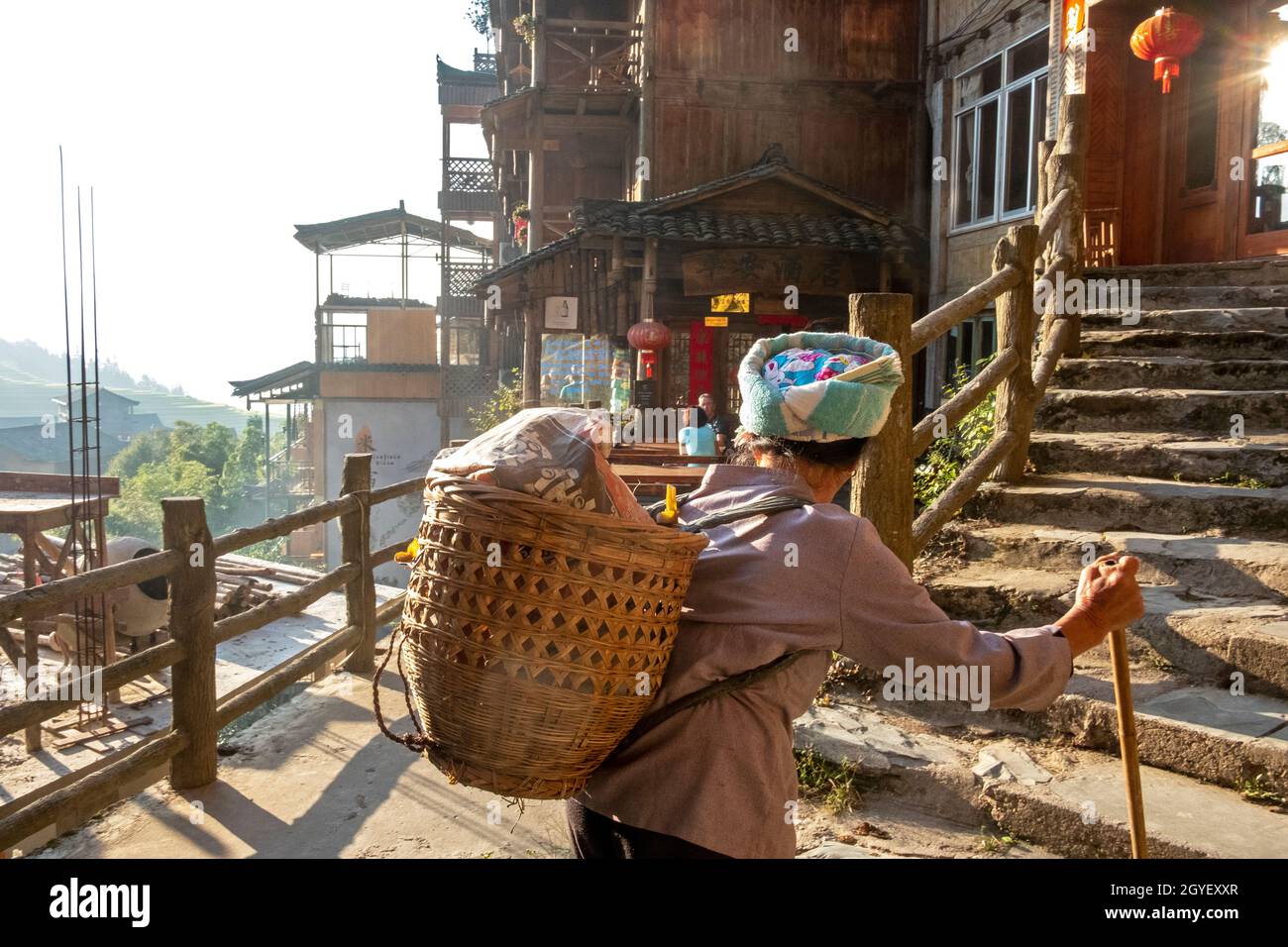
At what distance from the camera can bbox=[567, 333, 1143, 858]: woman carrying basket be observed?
6.01ft

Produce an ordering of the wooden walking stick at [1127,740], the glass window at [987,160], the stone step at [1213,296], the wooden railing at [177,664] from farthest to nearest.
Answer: the glass window at [987,160], the stone step at [1213,296], the wooden railing at [177,664], the wooden walking stick at [1127,740]

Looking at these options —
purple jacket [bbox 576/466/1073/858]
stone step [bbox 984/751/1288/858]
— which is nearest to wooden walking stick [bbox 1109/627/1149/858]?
purple jacket [bbox 576/466/1073/858]

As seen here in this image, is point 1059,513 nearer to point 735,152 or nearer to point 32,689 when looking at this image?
point 32,689

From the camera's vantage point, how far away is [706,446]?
9828 millimetres

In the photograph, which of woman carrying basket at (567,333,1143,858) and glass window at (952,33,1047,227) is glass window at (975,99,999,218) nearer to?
glass window at (952,33,1047,227)

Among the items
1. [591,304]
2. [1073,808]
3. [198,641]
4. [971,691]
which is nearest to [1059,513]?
[1073,808]

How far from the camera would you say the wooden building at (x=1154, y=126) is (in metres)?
8.98

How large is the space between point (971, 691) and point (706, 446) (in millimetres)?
7870

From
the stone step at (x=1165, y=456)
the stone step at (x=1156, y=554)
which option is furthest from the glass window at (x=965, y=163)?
the stone step at (x=1156, y=554)

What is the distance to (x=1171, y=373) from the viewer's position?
6.29 metres

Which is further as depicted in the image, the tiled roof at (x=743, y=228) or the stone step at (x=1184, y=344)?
the tiled roof at (x=743, y=228)

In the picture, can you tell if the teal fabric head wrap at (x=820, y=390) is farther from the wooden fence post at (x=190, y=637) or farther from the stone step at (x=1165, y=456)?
the stone step at (x=1165, y=456)

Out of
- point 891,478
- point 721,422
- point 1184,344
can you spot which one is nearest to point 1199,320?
point 1184,344

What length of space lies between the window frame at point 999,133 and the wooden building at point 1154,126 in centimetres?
2
